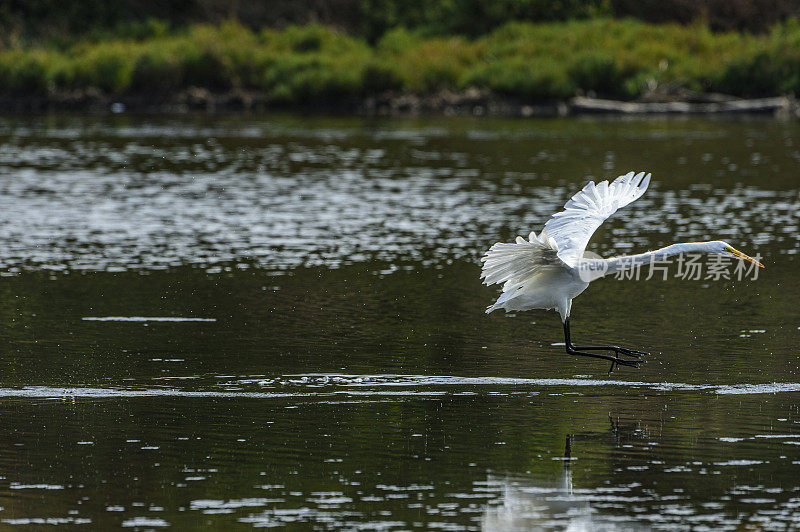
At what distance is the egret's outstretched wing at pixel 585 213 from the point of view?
443 inches

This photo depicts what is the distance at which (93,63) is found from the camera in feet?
160

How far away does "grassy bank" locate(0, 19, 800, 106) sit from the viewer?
142 feet

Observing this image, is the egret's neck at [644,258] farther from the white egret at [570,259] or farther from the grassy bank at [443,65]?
the grassy bank at [443,65]

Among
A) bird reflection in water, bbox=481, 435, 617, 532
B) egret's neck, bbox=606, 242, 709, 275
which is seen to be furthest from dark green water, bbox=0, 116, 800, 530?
egret's neck, bbox=606, 242, 709, 275

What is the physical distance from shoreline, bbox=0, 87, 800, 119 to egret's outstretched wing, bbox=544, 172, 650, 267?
2957 centimetres

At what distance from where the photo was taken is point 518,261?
1108 cm

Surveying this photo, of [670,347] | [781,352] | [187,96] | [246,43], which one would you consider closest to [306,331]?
[670,347]

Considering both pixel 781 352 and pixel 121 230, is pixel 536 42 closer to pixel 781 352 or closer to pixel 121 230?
pixel 121 230

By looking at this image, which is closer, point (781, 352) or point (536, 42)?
point (781, 352)

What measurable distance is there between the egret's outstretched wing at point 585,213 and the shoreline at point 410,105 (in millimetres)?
29569

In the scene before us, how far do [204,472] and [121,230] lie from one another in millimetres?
12614
